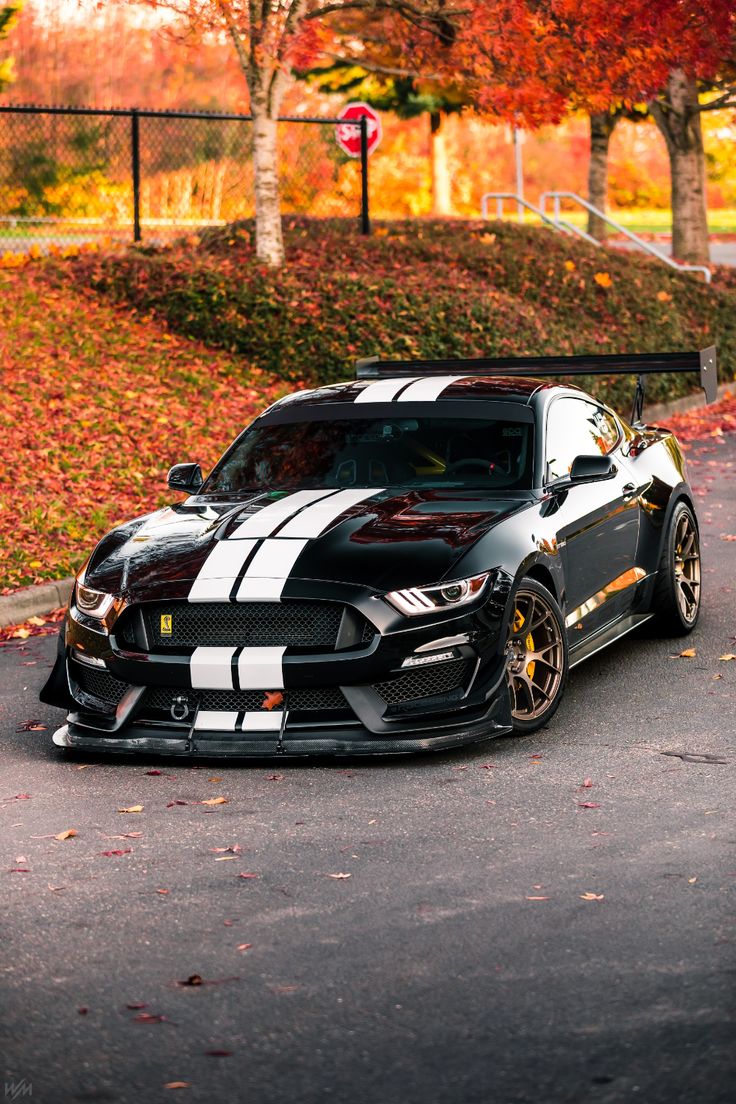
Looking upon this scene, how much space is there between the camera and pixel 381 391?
28.3ft

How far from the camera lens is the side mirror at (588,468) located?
793 cm

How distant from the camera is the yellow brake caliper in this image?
723cm

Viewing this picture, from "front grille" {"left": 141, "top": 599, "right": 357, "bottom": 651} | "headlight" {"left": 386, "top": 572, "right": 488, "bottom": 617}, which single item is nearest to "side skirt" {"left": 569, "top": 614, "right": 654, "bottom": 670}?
"headlight" {"left": 386, "top": 572, "right": 488, "bottom": 617}

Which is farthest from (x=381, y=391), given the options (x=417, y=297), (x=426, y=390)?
(x=417, y=297)

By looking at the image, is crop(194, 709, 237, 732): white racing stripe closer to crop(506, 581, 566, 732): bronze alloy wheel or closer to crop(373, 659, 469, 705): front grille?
crop(373, 659, 469, 705): front grille

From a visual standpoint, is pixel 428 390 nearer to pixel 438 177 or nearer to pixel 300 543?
pixel 300 543

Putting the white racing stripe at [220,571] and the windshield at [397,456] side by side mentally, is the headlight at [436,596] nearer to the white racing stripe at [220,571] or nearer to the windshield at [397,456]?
the white racing stripe at [220,571]

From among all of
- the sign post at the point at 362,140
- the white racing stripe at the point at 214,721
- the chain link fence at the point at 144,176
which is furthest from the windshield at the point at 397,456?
the sign post at the point at 362,140

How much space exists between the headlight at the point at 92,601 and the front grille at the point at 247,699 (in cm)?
43

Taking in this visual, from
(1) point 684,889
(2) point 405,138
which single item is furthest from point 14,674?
(2) point 405,138

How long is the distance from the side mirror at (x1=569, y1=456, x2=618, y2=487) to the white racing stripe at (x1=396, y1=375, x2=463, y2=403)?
861 mm

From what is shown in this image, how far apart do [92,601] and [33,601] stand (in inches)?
143

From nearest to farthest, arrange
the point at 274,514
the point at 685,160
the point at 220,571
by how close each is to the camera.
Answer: the point at 220,571, the point at 274,514, the point at 685,160

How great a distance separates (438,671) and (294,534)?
88 centimetres
